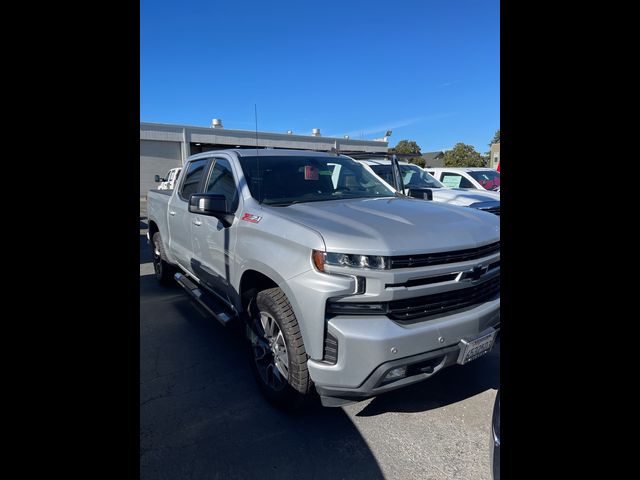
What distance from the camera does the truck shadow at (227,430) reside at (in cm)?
228

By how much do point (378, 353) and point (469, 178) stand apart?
9014 millimetres

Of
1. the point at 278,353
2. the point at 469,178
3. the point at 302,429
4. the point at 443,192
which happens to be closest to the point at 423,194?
the point at 278,353

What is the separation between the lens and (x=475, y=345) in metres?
2.45

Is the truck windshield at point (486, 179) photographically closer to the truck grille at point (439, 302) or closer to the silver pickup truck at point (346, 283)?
the silver pickup truck at point (346, 283)

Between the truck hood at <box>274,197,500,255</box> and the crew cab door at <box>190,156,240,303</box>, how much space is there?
2.18 feet

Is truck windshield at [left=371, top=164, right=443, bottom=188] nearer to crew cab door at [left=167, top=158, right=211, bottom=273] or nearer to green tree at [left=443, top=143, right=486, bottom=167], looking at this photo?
crew cab door at [left=167, top=158, right=211, bottom=273]

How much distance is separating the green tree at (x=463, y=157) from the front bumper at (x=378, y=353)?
32.1 meters

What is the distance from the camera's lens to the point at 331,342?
2209mm

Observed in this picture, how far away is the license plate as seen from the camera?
240 cm

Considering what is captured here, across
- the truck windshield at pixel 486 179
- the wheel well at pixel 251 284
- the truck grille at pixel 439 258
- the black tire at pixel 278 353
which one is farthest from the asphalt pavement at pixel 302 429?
the truck windshield at pixel 486 179
